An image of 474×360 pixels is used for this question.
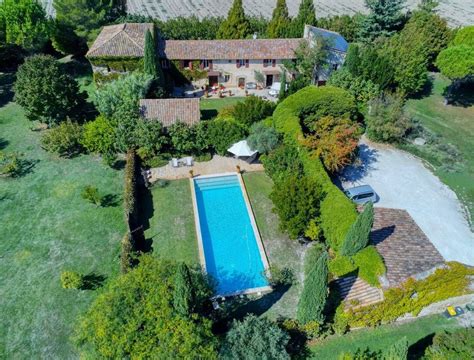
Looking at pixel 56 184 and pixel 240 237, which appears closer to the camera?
pixel 240 237

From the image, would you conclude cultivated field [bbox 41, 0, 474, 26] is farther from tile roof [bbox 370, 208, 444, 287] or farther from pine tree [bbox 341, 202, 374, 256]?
pine tree [bbox 341, 202, 374, 256]

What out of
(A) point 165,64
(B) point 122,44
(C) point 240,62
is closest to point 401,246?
(C) point 240,62

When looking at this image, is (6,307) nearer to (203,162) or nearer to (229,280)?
(229,280)

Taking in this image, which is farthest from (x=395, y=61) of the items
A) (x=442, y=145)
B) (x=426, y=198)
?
(x=426, y=198)

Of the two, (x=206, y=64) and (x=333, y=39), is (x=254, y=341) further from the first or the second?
(x=333, y=39)

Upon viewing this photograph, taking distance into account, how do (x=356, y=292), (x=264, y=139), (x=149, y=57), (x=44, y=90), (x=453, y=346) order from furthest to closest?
(x=149, y=57)
(x=44, y=90)
(x=264, y=139)
(x=356, y=292)
(x=453, y=346)
